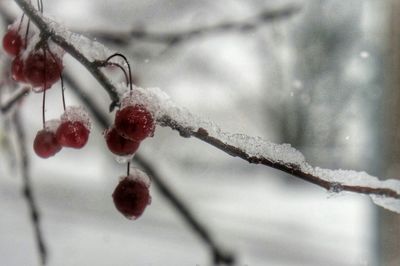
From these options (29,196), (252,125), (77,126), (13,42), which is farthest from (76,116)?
(252,125)

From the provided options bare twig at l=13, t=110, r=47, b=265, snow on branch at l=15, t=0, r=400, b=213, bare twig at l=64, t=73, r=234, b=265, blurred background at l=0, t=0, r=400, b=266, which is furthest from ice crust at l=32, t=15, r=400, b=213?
blurred background at l=0, t=0, r=400, b=266

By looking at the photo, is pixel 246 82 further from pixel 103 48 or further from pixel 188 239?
pixel 103 48

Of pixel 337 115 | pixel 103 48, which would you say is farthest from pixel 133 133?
pixel 337 115

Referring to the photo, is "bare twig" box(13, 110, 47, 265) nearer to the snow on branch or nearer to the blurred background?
the snow on branch

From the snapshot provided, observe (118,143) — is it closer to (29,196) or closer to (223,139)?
(223,139)

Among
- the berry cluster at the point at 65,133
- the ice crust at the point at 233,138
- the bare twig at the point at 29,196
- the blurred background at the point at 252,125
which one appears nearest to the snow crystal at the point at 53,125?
the berry cluster at the point at 65,133

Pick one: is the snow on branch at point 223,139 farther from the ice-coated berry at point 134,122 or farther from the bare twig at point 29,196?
the bare twig at point 29,196

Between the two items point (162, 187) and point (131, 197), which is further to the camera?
point (162, 187)
